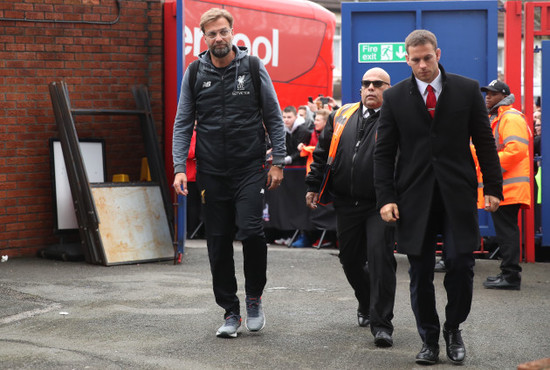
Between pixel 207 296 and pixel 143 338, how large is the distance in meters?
1.81

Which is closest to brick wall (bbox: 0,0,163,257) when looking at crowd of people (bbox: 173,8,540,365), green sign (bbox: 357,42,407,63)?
green sign (bbox: 357,42,407,63)

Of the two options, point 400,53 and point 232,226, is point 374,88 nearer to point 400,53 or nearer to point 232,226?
point 232,226

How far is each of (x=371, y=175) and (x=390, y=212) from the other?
0.79 metres

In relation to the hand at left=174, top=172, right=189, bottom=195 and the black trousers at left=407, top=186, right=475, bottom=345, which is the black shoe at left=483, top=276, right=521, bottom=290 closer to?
the black trousers at left=407, top=186, right=475, bottom=345

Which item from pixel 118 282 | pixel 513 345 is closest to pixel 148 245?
pixel 118 282

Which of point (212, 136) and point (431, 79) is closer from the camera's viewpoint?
point (431, 79)

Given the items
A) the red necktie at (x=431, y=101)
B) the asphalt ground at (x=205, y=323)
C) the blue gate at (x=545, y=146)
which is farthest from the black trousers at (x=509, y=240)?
the red necktie at (x=431, y=101)

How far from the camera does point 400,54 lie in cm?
1086

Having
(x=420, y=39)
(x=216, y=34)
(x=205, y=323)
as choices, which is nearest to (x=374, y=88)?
(x=420, y=39)

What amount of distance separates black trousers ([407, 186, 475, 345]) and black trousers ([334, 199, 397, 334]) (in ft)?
1.46

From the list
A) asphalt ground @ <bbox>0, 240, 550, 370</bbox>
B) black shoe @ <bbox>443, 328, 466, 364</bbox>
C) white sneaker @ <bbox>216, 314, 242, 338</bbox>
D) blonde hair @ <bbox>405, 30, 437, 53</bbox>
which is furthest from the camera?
white sneaker @ <bbox>216, 314, 242, 338</bbox>

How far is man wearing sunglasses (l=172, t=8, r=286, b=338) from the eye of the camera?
6.20 metres

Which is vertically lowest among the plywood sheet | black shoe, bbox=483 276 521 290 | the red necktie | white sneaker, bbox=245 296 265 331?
black shoe, bbox=483 276 521 290

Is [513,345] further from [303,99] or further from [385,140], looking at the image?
[303,99]
